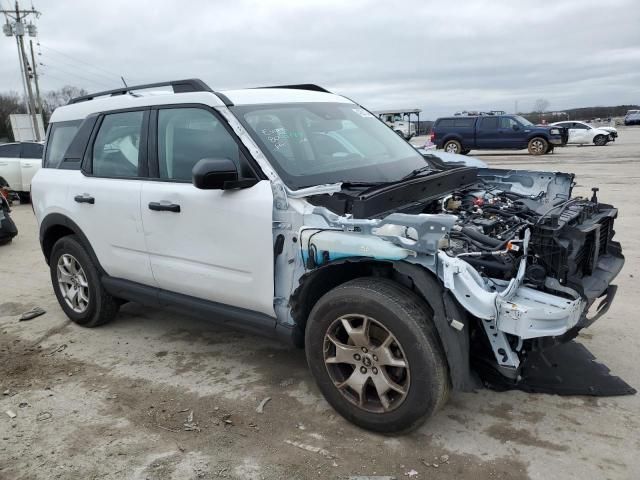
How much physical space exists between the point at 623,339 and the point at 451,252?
2.23m

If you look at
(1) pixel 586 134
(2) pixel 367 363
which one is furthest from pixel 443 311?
(1) pixel 586 134

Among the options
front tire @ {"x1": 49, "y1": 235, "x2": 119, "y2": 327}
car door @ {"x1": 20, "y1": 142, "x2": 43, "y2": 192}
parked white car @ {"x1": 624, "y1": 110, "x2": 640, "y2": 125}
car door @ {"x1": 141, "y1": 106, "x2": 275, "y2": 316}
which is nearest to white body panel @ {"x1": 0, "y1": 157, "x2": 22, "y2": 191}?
car door @ {"x1": 20, "y1": 142, "x2": 43, "y2": 192}

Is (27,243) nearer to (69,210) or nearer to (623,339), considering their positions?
(69,210)

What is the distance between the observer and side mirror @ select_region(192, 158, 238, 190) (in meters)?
3.18

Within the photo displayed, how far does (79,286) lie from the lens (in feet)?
16.0

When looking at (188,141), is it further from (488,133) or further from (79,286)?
(488,133)

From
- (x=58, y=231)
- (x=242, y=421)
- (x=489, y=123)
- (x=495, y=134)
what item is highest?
(x=489, y=123)

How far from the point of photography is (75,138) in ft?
15.4

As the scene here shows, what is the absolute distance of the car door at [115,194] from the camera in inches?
160

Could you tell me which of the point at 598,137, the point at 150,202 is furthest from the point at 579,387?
the point at 598,137

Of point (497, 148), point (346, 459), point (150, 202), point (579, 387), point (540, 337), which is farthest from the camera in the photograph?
point (497, 148)

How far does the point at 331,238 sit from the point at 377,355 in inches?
26.8

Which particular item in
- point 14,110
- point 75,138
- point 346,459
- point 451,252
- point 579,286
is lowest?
point 346,459

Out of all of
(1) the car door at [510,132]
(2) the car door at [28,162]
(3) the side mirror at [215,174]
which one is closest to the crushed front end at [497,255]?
(3) the side mirror at [215,174]
